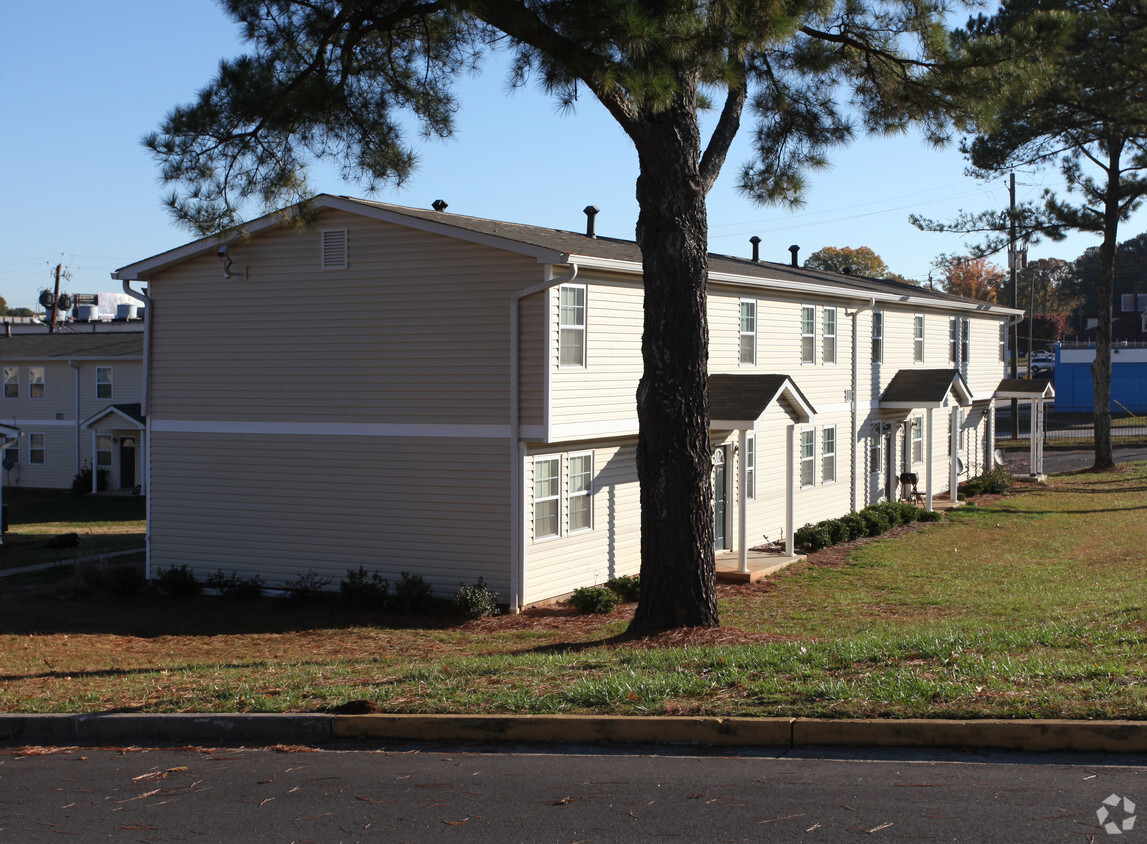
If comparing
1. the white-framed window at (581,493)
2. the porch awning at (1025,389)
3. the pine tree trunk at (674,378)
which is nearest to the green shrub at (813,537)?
the white-framed window at (581,493)

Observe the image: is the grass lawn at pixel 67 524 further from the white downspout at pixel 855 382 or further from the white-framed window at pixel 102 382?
the white downspout at pixel 855 382

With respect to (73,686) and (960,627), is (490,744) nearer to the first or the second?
(73,686)

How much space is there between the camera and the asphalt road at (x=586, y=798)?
5777 millimetres

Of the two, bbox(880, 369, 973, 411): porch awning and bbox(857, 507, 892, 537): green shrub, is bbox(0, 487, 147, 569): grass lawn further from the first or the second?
bbox(880, 369, 973, 411): porch awning

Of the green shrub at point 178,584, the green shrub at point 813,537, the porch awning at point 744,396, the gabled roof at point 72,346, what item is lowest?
the green shrub at point 178,584

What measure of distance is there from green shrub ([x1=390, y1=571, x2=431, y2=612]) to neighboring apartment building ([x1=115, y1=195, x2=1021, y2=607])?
39 centimetres

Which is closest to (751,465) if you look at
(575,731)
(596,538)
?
(596,538)

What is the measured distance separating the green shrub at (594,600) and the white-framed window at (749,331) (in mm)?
7289

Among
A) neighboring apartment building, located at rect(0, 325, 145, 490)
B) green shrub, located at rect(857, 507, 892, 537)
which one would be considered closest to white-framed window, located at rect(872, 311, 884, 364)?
green shrub, located at rect(857, 507, 892, 537)

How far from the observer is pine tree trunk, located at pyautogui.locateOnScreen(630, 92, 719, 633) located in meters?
12.5

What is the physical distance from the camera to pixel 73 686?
424 inches

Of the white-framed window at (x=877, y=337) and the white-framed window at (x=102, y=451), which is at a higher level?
the white-framed window at (x=877, y=337)

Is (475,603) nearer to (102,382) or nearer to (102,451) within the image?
(102,451)

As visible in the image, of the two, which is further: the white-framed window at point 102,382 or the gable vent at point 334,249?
the white-framed window at point 102,382
